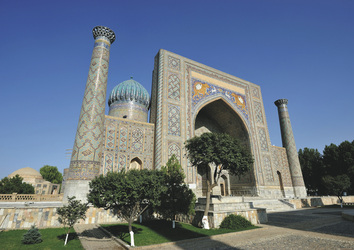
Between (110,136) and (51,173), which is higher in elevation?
(51,173)

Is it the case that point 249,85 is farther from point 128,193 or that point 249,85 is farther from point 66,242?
point 66,242

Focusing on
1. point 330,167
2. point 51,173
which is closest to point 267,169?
point 330,167

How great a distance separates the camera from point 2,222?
6.74 metres

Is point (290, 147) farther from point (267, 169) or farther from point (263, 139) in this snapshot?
point (267, 169)

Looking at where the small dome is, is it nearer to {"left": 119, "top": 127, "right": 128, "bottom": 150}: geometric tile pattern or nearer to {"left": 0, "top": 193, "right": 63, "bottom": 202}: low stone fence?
{"left": 0, "top": 193, "right": 63, "bottom": 202}: low stone fence

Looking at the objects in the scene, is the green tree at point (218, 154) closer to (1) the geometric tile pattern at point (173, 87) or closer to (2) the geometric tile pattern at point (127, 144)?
(2) the geometric tile pattern at point (127, 144)

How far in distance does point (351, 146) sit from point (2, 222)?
87.5ft

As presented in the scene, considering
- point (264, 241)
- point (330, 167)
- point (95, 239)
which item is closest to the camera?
point (264, 241)

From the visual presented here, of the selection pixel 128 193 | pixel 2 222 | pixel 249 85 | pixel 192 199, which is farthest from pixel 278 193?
pixel 2 222

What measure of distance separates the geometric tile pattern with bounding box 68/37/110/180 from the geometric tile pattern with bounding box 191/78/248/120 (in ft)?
20.9

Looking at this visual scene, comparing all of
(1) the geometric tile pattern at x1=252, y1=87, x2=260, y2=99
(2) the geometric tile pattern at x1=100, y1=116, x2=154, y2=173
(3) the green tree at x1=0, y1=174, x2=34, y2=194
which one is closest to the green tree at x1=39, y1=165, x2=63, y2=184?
(3) the green tree at x1=0, y1=174, x2=34, y2=194

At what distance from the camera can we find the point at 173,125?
13.0 m

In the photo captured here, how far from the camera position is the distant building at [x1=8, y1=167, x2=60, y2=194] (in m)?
23.6

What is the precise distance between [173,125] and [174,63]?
16.3 ft
